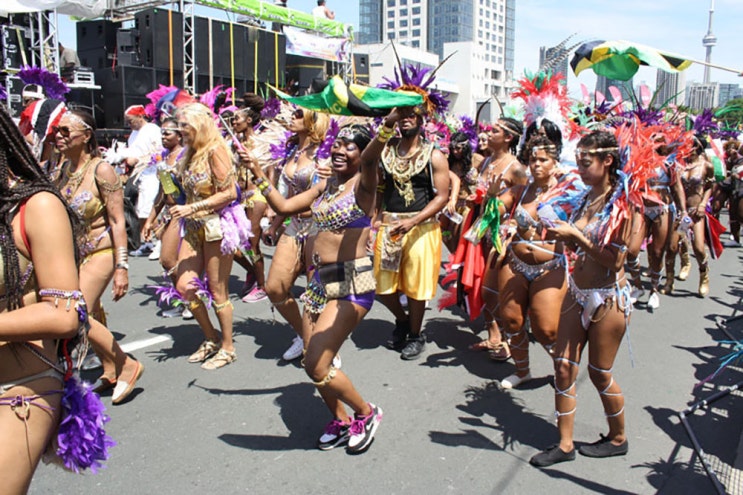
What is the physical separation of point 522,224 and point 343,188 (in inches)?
47.5

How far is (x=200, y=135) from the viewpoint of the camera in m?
4.59

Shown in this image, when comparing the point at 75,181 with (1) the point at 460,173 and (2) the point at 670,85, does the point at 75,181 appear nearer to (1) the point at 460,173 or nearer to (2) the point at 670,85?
(1) the point at 460,173

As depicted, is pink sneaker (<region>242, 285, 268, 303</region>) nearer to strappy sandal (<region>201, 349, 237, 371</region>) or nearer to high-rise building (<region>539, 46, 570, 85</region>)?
strappy sandal (<region>201, 349, 237, 371</region>)

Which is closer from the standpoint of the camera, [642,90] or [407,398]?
[407,398]

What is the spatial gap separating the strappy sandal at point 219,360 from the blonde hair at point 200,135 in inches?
58.9

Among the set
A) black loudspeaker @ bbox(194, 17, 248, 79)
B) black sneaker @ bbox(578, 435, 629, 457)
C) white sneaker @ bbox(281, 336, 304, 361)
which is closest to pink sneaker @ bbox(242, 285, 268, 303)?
white sneaker @ bbox(281, 336, 304, 361)

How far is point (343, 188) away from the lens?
355 cm

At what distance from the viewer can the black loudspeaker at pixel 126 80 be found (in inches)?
536

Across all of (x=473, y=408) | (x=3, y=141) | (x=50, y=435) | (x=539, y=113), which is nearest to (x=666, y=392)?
(x=473, y=408)

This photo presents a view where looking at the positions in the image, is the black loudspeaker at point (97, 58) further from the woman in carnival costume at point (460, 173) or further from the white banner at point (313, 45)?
the woman in carnival costume at point (460, 173)

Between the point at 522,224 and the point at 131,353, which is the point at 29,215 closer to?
the point at 522,224

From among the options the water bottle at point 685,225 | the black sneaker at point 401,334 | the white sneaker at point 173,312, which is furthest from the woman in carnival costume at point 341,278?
the water bottle at point 685,225

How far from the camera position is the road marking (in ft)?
17.0

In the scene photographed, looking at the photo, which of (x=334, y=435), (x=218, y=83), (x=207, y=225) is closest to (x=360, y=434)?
(x=334, y=435)
